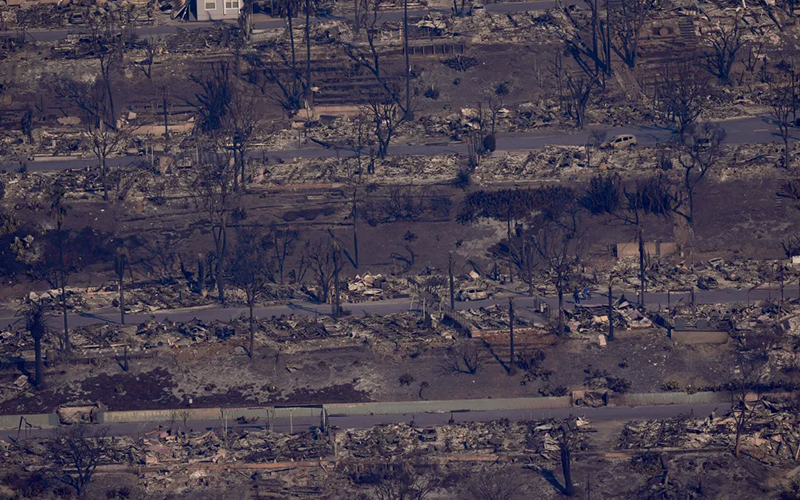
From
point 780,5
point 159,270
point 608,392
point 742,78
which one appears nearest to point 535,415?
point 608,392

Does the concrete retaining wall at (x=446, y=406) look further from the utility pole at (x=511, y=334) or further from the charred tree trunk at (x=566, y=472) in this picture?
the charred tree trunk at (x=566, y=472)

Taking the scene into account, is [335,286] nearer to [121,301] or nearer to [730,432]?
[121,301]

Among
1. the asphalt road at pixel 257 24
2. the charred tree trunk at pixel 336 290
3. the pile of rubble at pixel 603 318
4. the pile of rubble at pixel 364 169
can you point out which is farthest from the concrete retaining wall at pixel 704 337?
the asphalt road at pixel 257 24

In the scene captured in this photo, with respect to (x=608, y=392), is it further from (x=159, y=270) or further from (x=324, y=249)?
(x=159, y=270)

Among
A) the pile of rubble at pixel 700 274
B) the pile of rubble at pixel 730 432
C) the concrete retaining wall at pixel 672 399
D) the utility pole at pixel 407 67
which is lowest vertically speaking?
the pile of rubble at pixel 730 432

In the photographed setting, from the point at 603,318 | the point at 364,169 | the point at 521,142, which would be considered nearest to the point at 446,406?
the point at 603,318
